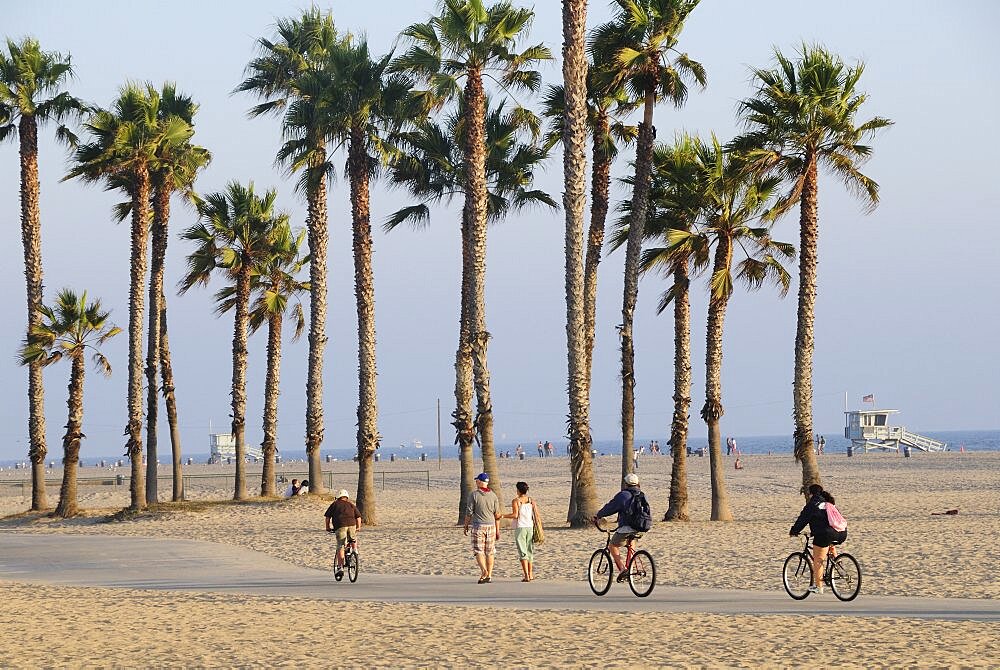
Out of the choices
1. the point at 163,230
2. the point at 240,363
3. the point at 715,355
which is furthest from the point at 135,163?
the point at 715,355

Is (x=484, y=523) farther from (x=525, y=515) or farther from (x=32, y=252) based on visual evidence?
(x=32, y=252)

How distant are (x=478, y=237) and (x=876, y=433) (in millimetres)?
92893

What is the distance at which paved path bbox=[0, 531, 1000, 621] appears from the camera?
16.0m

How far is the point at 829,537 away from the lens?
15984mm

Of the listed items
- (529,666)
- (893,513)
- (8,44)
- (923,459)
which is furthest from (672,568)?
(923,459)

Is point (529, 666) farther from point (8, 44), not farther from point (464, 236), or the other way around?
point (8, 44)

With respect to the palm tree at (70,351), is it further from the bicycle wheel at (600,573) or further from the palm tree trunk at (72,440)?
the bicycle wheel at (600,573)

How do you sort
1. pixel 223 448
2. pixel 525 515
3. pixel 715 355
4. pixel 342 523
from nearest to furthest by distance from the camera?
pixel 525 515, pixel 342 523, pixel 715 355, pixel 223 448

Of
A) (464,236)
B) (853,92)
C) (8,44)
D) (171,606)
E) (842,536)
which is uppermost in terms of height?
(8,44)

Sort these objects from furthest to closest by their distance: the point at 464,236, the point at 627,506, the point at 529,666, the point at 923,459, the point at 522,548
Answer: the point at 923,459, the point at 464,236, the point at 522,548, the point at 627,506, the point at 529,666

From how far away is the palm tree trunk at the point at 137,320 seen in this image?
41625 mm

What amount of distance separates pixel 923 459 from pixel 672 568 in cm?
7962

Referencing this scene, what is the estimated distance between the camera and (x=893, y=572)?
20359 mm

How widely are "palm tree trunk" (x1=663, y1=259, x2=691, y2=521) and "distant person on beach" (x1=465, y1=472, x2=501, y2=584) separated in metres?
13.5
